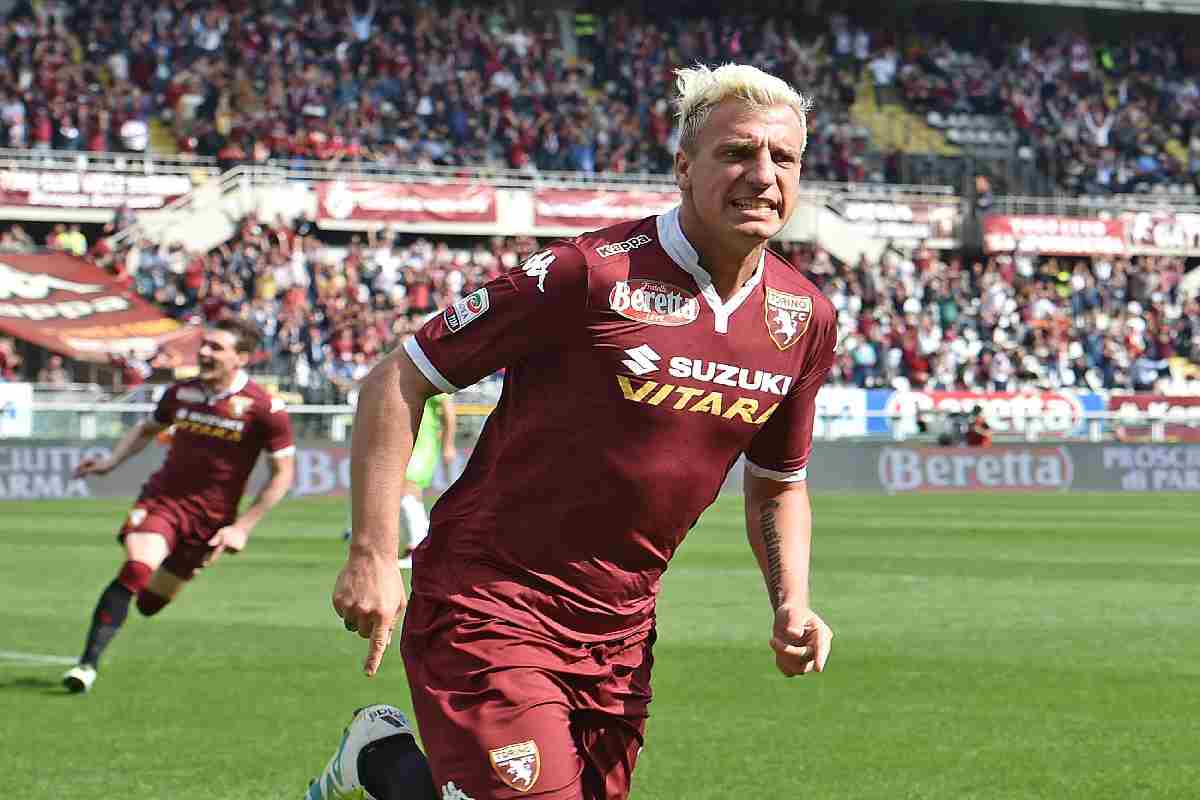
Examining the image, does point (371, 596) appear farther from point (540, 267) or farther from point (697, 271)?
point (697, 271)

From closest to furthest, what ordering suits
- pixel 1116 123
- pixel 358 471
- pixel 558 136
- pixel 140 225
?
pixel 358 471 < pixel 140 225 < pixel 558 136 < pixel 1116 123

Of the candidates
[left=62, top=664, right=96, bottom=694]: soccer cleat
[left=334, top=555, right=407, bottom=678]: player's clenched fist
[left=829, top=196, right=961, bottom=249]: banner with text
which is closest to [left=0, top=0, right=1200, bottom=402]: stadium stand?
[left=829, top=196, right=961, bottom=249]: banner with text

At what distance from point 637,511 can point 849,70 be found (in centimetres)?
5225

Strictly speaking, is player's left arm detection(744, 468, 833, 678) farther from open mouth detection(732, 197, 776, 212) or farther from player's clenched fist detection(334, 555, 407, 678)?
player's clenched fist detection(334, 555, 407, 678)

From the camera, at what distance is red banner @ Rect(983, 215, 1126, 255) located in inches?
1907

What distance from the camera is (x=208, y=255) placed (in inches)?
1532

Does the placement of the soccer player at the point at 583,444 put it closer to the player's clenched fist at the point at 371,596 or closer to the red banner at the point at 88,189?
the player's clenched fist at the point at 371,596

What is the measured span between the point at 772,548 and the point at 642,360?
905 mm

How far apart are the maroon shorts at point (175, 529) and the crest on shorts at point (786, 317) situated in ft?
23.4

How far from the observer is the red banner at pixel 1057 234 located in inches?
1907

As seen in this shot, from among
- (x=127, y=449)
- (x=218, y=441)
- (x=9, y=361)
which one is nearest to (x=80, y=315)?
(x=9, y=361)

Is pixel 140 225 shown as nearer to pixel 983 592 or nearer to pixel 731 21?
pixel 731 21

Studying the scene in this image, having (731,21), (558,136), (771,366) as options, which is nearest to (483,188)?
(558,136)

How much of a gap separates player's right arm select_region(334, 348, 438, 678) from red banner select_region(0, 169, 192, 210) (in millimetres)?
35749
